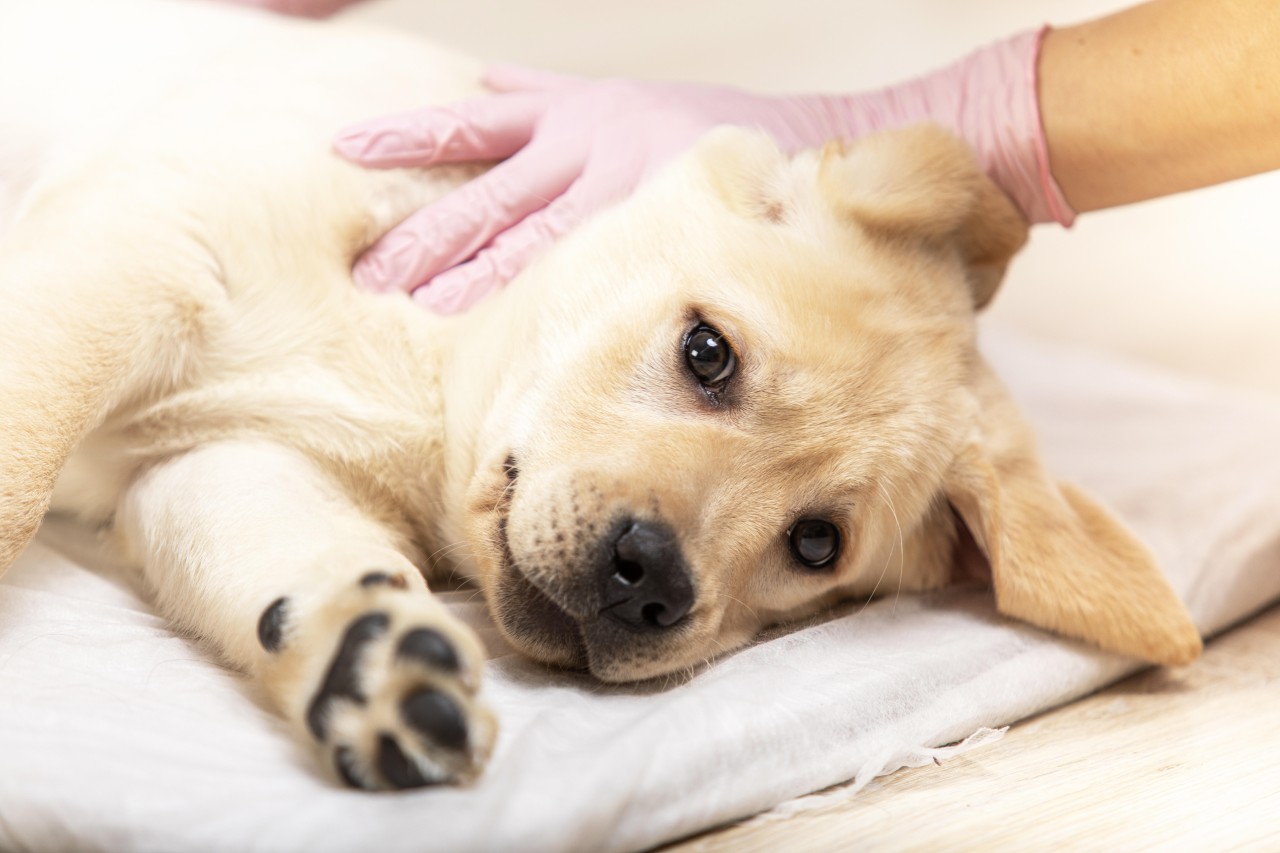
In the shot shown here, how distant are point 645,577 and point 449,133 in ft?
3.98

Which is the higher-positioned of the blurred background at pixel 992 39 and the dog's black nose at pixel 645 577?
the dog's black nose at pixel 645 577

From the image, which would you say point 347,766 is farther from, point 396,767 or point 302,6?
point 302,6

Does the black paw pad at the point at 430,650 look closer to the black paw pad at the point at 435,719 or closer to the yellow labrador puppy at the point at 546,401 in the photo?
the black paw pad at the point at 435,719

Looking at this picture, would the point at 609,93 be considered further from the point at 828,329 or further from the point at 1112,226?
the point at 1112,226

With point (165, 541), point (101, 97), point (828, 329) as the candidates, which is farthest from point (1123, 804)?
point (101, 97)

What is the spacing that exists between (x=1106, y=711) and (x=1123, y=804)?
A: 474 millimetres

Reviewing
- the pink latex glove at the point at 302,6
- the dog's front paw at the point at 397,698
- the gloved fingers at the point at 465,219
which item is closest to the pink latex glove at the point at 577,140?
the gloved fingers at the point at 465,219

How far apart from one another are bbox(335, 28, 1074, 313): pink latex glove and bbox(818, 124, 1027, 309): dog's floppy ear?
0.39 meters

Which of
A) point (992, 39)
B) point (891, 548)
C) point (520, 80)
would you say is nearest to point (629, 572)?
point (891, 548)

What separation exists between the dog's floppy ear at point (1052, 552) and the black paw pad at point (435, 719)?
1334 millimetres

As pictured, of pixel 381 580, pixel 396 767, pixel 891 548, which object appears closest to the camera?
pixel 396 767

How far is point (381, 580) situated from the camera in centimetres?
161

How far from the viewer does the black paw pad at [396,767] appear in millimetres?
1376

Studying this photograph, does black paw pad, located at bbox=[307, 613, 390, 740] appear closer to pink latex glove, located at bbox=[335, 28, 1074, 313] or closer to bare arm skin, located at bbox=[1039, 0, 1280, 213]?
pink latex glove, located at bbox=[335, 28, 1074, 313]
